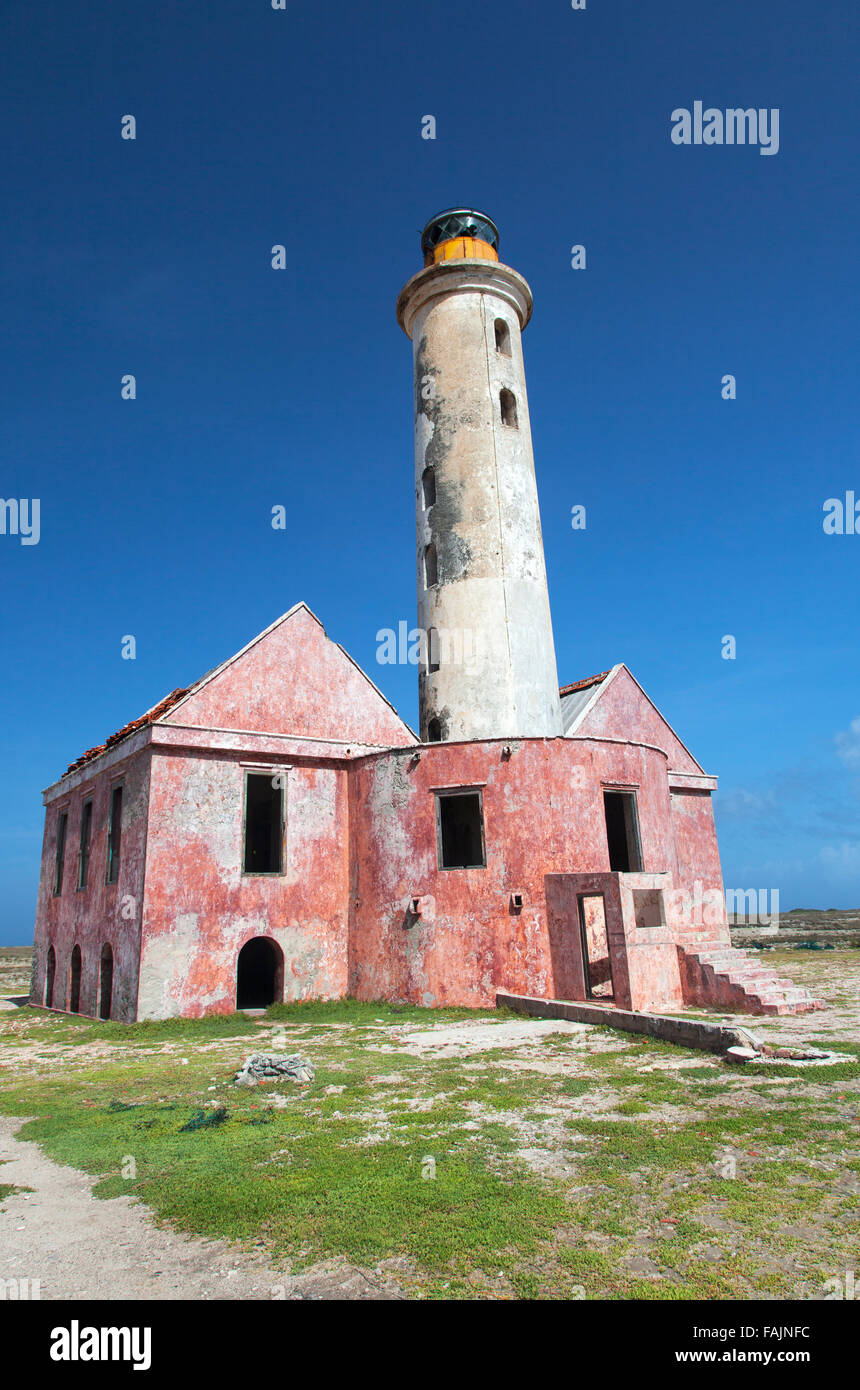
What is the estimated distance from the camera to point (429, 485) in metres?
21.4

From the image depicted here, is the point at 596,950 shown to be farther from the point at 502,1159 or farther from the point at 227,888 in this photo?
the point at 502,1159

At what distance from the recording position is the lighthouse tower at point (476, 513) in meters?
19.4

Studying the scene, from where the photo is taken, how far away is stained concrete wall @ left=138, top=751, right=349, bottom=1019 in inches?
643

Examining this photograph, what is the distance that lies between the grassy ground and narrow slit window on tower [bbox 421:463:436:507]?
45.5 ft

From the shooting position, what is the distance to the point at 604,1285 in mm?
4344

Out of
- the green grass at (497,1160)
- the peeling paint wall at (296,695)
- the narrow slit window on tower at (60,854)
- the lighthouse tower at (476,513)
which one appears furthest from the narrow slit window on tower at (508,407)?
the narrow slit window on tower at (60,854)

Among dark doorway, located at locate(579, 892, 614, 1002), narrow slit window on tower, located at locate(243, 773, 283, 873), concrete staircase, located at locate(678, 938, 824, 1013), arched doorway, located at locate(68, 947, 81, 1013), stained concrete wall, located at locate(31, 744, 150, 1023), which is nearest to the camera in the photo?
concrete staircase, located at locate(678, 938, 824, 1013)

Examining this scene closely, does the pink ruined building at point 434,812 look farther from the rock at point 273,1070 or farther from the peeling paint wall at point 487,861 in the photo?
the rock at point 273,1070

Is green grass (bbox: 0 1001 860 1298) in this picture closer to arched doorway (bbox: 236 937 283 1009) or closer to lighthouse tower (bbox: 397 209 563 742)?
lighthouse tower (bbox: 397 209 563 742)

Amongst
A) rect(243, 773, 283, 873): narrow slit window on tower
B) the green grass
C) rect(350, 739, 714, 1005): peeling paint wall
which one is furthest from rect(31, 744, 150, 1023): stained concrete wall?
the green grass

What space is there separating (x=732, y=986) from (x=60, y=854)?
59.1 feet

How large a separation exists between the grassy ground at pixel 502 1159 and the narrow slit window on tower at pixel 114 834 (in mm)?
7191
